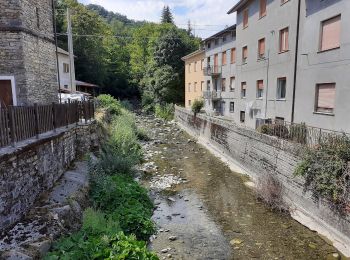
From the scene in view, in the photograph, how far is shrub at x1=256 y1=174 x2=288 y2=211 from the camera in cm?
1144

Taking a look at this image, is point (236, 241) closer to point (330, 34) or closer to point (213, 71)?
point (330, 34)

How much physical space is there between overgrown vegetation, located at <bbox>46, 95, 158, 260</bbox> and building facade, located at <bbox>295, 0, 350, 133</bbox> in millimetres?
8557

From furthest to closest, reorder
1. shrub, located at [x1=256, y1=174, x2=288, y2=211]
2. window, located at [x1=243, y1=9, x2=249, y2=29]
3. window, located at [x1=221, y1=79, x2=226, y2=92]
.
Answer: window, located at [x1=221, y1=79, x2=226, y2=92]
window, located at [x1=243, y1=9, x2=249, y2=29]
shrub, located at [x1=256, y1=174, x2=288, y2=211]

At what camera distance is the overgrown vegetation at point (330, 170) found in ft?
28.0

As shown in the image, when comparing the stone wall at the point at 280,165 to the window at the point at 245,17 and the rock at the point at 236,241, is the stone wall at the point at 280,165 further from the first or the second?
the window at the point at 245,17

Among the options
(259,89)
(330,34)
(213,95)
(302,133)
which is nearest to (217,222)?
(302,133)

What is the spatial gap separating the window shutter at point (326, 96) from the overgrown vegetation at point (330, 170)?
3.47 meters

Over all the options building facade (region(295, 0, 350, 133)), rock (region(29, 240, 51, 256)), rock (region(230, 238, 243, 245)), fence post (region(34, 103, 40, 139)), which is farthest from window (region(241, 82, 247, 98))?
rock (region(29, 240, 51, 256))

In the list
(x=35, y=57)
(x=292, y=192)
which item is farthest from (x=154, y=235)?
(x=35, y=57)

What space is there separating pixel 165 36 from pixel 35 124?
122ft

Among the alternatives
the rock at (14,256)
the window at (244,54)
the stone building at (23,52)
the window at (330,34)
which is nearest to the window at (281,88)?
the window at (330,34)

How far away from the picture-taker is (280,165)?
12.6 meters

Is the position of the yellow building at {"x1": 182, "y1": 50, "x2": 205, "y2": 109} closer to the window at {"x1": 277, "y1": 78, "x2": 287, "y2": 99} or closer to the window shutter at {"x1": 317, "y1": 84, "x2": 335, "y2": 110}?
the window at {"x1": 277, "y1": 78, "x2": 287, "y2": 99}

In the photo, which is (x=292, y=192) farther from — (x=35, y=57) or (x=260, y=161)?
(x=35, y=57)
